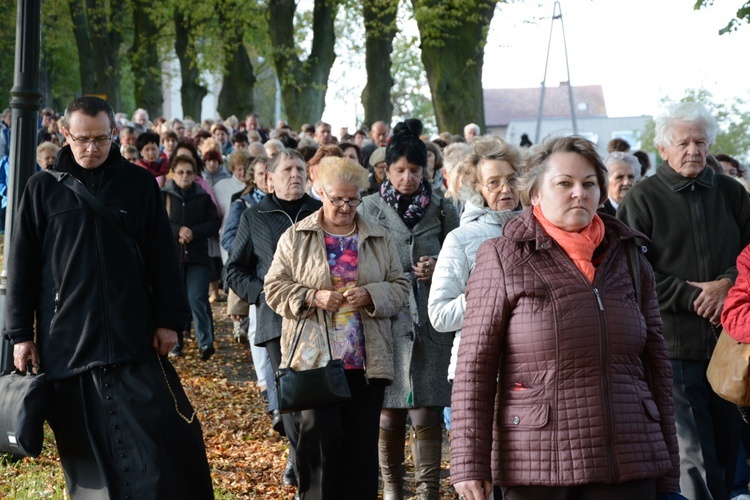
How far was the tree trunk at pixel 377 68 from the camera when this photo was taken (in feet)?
93.3

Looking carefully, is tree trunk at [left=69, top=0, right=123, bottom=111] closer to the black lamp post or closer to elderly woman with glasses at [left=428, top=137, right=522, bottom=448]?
the black lamp post

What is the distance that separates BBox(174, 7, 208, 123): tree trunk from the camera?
42062 millimetres

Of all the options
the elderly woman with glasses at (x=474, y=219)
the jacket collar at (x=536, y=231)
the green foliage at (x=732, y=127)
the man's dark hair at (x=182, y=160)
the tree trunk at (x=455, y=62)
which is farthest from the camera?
the green foliage at (x=732, y=127)

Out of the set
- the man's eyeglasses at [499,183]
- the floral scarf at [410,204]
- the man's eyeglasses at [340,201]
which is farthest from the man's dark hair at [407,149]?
the man's eyeglasses at [499,183]

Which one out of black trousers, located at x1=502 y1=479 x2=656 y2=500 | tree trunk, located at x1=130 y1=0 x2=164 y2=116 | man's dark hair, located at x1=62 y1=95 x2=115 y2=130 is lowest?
black trousers, located at x1=502 y1=479 x2=656 y2=500

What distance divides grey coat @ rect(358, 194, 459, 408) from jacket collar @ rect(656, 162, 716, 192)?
54.2 inches

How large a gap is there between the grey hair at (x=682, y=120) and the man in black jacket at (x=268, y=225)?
2.43 m

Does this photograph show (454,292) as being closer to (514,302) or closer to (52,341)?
(514,302)

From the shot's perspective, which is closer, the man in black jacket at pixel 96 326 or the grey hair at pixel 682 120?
the man in black jacket at pixel 96 326

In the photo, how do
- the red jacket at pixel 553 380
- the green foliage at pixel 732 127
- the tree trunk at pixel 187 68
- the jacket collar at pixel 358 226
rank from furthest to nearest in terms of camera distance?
1. the green foliage at pixel 732 127
2. the tree trunk at pixel 187 68
3. the jacket collar at pixel 358 226
4. the red jacket at pixel 553 380

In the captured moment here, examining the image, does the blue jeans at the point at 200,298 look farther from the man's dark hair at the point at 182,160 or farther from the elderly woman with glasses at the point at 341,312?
the elderly woman with glasses at the point at 341,312

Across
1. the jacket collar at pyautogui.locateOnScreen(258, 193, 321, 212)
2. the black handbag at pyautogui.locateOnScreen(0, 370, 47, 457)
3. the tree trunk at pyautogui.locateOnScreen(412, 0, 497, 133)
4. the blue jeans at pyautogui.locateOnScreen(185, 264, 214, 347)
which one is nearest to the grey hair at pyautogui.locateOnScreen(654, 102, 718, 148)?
the jacket collar at pyautogui.locateOnScreen(258, 193, 321, 212)

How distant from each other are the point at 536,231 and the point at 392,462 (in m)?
3.09

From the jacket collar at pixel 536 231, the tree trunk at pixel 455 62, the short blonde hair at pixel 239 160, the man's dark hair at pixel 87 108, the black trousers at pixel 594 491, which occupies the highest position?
the tree trunk at pixel 455 62
